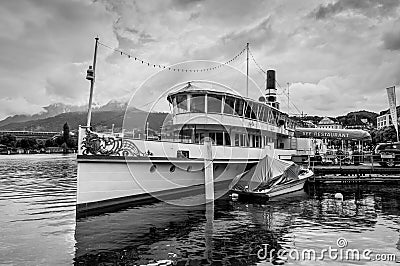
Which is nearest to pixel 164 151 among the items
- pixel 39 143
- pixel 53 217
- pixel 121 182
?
pixel 121 182

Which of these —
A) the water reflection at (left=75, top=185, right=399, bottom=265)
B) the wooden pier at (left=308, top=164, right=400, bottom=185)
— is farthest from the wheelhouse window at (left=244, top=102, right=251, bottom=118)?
the water reflection at (left=75, top=185, right=399, bottom=265)

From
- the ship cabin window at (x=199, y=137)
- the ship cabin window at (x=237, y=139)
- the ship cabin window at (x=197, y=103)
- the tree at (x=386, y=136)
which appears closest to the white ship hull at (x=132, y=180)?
the ship cabin window at (x=199, y=137)

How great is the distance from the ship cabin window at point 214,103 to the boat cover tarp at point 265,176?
4546 millimetres

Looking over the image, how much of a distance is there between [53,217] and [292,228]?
1066 centimetres

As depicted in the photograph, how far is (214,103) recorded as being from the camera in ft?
74.1

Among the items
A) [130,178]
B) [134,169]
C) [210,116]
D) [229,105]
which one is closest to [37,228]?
[130,178]

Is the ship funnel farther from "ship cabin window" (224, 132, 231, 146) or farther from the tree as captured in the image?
the tree

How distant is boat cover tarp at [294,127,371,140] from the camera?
115 ft

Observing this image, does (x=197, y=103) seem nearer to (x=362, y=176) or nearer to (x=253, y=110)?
(x=253, y=110)

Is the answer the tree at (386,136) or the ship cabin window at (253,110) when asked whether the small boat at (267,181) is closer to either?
the ship cabin window at (253,110)

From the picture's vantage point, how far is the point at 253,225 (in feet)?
45.8

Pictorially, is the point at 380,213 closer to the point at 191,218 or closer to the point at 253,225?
the point at 253,225

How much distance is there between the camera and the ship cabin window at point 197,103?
878 inches

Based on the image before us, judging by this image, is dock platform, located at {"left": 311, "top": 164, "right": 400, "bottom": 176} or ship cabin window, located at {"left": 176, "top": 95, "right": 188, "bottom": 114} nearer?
ship cabin window, located at {"left": 176, "top": 95, "right": 188, "bottom": 114}
